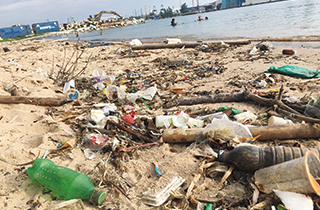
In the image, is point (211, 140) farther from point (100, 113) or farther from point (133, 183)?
point (100, 113)

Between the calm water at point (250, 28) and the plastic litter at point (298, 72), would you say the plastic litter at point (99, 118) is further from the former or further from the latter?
the calm water at point (250, 28)

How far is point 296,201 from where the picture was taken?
4.17 feet

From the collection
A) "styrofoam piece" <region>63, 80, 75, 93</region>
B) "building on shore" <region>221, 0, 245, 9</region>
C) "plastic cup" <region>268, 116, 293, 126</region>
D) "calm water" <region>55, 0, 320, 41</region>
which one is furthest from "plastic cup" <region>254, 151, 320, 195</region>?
"building on shore" <region>221, 0, 245, 9</region>

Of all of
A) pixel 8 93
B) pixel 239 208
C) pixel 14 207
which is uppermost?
pixel 8 93

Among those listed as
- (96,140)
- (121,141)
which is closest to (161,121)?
(121,141)

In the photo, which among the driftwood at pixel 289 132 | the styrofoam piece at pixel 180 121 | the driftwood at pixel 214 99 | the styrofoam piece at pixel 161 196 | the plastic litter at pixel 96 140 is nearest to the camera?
the styrofoam piece at pixel 161 196

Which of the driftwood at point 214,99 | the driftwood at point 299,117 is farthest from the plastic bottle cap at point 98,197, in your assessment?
the driftwood at point 299,117

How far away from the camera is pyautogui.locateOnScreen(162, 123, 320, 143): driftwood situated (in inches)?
82.7

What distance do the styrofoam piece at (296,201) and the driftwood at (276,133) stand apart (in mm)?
891

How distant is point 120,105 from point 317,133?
299cm

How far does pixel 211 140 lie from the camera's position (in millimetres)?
2105

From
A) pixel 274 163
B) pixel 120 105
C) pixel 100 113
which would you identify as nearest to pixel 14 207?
pixel 100 113

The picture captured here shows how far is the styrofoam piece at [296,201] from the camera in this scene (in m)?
1.25

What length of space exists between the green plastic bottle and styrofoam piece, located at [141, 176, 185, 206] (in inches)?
13.4
